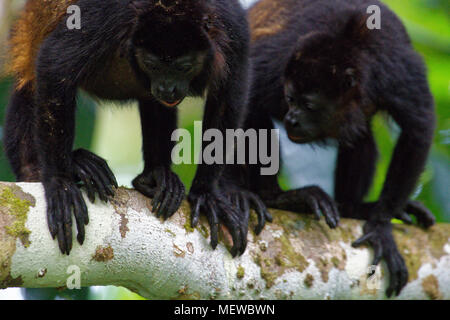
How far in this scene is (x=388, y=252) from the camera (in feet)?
16.2

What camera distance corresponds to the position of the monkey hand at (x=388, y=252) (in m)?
4.83

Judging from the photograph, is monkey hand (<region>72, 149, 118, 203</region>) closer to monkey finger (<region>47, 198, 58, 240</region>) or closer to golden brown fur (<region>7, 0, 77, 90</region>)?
monkey finger (<region>47, 198, 58, 240</region>)

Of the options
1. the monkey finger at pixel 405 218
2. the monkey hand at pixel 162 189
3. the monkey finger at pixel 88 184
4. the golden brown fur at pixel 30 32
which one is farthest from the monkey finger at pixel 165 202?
the monkey finger at pixel 405 218

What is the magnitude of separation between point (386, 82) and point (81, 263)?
2.93m

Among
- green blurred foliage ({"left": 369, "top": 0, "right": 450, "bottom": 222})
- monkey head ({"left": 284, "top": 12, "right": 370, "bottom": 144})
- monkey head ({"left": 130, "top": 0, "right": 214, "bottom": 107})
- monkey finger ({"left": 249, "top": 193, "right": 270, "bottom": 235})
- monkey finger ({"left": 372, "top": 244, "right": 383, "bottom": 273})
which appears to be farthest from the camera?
green blurred foliage ({"left": 369, "top": 0, "right": 450, "bottom": 222})

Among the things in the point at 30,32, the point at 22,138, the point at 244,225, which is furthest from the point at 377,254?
the point at 30,32

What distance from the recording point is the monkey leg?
14.8 feet

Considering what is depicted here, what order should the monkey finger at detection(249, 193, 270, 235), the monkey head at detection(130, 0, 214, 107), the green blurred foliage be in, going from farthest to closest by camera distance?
the green blurred foliage < the monkey finger at detection(249, 193, 270, 235) < the monkey head at detection(130, 0, 214, 107)

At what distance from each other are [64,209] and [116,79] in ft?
4.50

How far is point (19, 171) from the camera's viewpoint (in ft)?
15.0

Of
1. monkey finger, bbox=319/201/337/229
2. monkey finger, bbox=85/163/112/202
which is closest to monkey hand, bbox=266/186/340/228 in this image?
monkey finger, bbox=319/201/337/229

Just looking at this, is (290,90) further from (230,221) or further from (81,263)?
(81,263)

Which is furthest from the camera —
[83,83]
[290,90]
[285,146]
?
[285,146]

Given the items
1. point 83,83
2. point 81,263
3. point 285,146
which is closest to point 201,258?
point 81,263
